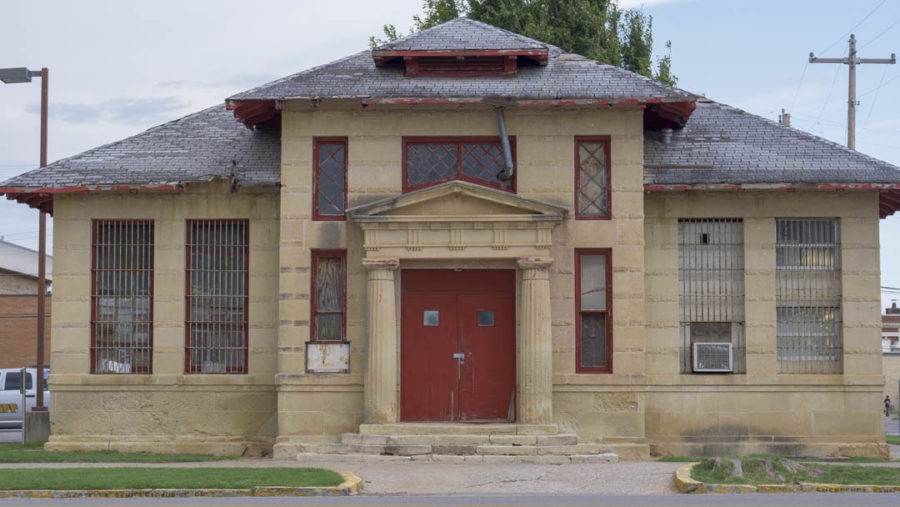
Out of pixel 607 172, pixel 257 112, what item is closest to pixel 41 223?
pixel 257 112

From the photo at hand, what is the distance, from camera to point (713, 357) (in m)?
21.5

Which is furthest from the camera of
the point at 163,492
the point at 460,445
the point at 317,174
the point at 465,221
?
the point at 317,174

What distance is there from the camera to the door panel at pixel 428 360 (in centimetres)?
2083

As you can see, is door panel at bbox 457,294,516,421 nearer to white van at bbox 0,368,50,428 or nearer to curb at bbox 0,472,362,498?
curb at bbox 0,472,362,498

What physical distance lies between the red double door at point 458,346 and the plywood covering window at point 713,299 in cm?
320

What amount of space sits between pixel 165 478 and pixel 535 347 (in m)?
6.86

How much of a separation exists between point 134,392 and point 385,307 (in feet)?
16.7

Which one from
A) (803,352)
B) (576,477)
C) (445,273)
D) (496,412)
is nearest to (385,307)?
(445,273)

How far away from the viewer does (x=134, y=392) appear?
2173 centimetres

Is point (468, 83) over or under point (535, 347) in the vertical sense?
over

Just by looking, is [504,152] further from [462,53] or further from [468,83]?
[462,53]

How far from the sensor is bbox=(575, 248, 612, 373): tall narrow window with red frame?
67.9 feet

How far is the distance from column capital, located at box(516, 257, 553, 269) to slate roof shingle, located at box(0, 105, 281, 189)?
4.68 meters

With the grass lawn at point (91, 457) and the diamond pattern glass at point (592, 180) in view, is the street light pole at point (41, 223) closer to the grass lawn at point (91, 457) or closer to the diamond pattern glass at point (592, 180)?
the grass lawn at point (91, 457)
